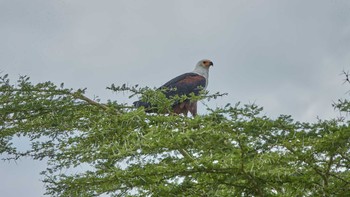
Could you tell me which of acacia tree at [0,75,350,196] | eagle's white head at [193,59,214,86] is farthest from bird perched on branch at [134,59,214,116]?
acacia tree at [0,75,350,196]

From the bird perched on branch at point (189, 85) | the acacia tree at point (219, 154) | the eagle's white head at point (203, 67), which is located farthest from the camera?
the eagle's white head at point (203, 67)

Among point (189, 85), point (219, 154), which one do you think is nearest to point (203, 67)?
point (189, 85)

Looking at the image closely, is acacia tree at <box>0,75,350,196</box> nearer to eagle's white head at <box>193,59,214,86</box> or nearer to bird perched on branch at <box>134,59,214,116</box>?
bird perched on branch at <box>134,59,214,116</box>

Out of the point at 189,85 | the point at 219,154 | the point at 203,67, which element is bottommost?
the point at 219,154

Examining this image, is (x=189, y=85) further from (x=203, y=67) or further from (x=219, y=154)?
(x=219, y=154)

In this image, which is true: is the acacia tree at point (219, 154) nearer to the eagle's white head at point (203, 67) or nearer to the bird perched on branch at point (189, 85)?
the bird perched on branch at point (189, 85)

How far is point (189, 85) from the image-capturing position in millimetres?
7281

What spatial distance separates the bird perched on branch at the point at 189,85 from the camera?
21.7 feet

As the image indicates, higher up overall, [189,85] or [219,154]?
[189,85]

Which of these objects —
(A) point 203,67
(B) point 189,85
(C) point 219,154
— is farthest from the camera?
(A) point 203,67

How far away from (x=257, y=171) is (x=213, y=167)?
0.26m

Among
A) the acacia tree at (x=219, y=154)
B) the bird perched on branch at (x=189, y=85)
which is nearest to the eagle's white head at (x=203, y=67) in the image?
the bird perched on branch at (x=189, y=85)

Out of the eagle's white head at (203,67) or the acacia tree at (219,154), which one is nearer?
the acacia tree at (219,154)

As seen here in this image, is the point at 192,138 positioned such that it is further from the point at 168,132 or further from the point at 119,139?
the point at 119,139
